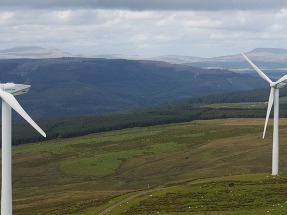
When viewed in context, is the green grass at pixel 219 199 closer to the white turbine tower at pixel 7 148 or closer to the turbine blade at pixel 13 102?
the white turbine tower at pixel 7 148

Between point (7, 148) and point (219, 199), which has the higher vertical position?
point (7, 148)

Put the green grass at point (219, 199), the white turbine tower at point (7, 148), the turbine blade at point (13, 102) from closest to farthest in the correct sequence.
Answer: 1. the turbine blade at point (13, 102)
2. the white turbine tower at point (7, 148)
3. the green grass at point (219, 199)

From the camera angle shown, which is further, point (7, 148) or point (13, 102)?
point (7, 148)

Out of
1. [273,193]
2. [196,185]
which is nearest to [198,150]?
[196,185]

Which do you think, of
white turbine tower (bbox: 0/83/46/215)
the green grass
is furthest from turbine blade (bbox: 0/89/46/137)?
the green grass

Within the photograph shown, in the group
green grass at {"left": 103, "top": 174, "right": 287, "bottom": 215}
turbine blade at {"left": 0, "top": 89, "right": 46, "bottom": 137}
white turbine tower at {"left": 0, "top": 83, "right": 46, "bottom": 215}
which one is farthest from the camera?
green grass at {"left": 103, "top": 174, "right": 287, "bottom": 215}

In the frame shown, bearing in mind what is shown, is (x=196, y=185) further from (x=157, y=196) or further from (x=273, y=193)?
(x=273, y=193)

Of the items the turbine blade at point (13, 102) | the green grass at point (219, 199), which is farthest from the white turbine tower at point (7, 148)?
the green grass at point (219, 199)

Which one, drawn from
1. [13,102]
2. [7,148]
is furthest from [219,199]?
[13,102]

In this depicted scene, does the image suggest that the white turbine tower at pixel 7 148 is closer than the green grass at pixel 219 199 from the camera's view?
Yes

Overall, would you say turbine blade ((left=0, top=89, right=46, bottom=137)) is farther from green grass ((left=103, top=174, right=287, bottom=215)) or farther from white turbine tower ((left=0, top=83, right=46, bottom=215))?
green grass ((left=103, top=174, right=287, bottom=215))

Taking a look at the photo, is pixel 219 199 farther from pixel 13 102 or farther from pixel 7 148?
pixel 13 102
